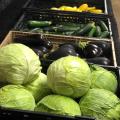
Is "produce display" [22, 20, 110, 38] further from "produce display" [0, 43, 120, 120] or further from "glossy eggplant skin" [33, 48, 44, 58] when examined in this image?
"produce display" [0, 43, 120, 120]

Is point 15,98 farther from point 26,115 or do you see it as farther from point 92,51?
point 92,51

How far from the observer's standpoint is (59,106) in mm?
1373

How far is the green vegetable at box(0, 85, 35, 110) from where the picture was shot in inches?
54.5

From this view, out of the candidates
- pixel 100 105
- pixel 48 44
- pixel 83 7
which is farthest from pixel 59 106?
pixel 83 7

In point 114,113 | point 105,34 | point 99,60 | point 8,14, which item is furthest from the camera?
point 8,14

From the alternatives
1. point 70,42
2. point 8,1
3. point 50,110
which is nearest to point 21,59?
point 50,110

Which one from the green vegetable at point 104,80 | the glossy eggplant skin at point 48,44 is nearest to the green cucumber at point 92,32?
the glossy eggplant skin at point 48,44

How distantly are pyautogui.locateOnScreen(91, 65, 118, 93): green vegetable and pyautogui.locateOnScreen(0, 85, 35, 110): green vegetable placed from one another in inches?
14.3

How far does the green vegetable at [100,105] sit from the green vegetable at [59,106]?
→ 5 cm

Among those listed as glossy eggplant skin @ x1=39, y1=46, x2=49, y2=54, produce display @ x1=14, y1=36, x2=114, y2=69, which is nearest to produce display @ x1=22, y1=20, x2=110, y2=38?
produce display @ x1=14, y1=36, x2=114, y2=69

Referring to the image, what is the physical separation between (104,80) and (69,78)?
0.27 metres

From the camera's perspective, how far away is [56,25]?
10.5 ft

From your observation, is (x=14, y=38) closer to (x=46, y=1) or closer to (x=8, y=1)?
(x=8, y=1)

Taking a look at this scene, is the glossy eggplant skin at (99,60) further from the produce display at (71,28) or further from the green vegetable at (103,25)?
the green vegetable at (103,25)
